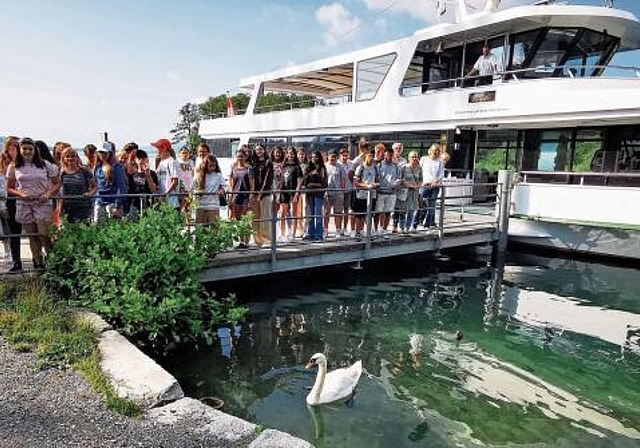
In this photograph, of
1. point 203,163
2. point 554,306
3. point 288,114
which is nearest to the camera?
point 203,163

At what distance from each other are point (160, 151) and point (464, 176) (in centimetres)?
824

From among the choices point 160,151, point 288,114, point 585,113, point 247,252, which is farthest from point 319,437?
point 288,114

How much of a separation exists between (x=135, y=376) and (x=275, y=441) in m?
1.41

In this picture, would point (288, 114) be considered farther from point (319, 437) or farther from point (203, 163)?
point (319, 437)

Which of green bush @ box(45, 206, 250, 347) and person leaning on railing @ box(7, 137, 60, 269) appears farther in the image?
person leaning on railing @ box(7, 137, 60, 269)

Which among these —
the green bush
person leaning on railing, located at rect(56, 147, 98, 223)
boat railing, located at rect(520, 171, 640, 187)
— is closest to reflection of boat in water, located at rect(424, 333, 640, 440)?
the green bush

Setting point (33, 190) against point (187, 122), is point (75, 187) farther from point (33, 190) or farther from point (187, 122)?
point (187, 122)

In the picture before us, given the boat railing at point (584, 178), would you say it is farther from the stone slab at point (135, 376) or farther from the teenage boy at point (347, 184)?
the stone slab at point (135, 376)

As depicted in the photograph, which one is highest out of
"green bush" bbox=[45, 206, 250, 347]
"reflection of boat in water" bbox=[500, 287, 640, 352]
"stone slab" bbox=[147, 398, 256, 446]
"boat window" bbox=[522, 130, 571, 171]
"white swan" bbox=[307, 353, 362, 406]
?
"boat window" bbox=[522, 130, 571, 171]

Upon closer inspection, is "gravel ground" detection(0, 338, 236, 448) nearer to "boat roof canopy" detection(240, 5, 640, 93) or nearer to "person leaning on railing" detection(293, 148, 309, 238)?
"person leaning on railing" detection(293, 148, 309, 238)

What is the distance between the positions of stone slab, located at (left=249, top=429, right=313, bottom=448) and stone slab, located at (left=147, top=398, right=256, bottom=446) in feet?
0.29

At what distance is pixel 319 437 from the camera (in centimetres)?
453

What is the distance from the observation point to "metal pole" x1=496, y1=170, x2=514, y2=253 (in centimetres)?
1126

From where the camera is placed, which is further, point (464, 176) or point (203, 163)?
point (464, 176)
